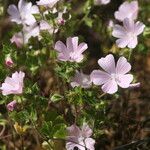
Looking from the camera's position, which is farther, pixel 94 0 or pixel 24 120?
pixel 94 0

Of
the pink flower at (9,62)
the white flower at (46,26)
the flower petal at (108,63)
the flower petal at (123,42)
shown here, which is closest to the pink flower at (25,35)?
the white flower at (46,26)

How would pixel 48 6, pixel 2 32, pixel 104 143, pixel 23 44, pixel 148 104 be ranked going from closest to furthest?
1. pixel 48 6
2. pixel 23 44
3. pixel 104 143
4. pixel 148 104
5. pixel 2 32

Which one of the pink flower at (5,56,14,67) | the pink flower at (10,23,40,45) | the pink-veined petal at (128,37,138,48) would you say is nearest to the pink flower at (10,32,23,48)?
the pink flower at (10,23,40,45)

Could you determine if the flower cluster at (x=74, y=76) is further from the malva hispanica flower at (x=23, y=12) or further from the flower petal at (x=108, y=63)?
the malva hispanica flower at (x=23, y=12)

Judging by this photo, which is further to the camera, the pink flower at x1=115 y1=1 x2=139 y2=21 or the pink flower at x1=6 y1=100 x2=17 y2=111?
the pink flower at x1=115 y1=1 x2=139 y2=21

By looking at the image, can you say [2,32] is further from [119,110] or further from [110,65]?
[110,65]

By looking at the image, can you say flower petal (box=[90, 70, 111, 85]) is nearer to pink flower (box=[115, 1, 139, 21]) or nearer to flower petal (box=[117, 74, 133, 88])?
flower petal (box=[117, 74, 133, 88])

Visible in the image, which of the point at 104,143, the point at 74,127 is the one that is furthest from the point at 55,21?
the point at 104,143

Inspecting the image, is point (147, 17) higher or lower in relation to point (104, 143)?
higher
